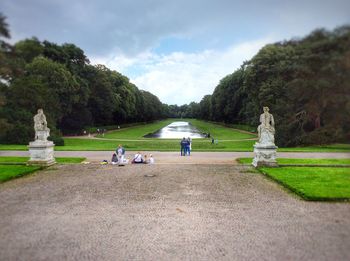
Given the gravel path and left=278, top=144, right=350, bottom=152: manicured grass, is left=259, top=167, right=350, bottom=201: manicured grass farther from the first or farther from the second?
left=278, top=144, right=350, bottom=152: manicured grass

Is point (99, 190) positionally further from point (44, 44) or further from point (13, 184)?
point (44, 44)

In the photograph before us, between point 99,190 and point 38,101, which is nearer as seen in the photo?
point 99,190

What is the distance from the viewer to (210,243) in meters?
6.91

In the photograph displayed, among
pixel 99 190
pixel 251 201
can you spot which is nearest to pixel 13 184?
pixel 99 190

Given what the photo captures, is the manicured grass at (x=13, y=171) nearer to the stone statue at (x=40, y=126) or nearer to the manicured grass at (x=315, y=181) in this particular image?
the stone statue at (x=40, y=126)

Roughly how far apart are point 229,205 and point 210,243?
3208 mm

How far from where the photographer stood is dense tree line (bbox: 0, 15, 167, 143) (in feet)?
113

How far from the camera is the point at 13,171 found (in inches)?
615

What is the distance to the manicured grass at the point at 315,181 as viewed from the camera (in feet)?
35.2

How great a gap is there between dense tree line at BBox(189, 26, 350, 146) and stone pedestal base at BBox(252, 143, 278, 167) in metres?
2.74

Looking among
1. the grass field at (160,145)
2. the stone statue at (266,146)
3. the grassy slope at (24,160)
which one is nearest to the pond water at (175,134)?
the grass field at (160,145)

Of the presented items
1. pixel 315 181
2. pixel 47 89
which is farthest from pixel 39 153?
pixel 47 89

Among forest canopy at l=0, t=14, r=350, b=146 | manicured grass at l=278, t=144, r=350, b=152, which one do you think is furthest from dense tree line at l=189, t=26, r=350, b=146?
manicured grass at l=278, t=144, r=350, b=152

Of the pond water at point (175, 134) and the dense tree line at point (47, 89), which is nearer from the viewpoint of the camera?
the dense tree line at point (47, 89)
